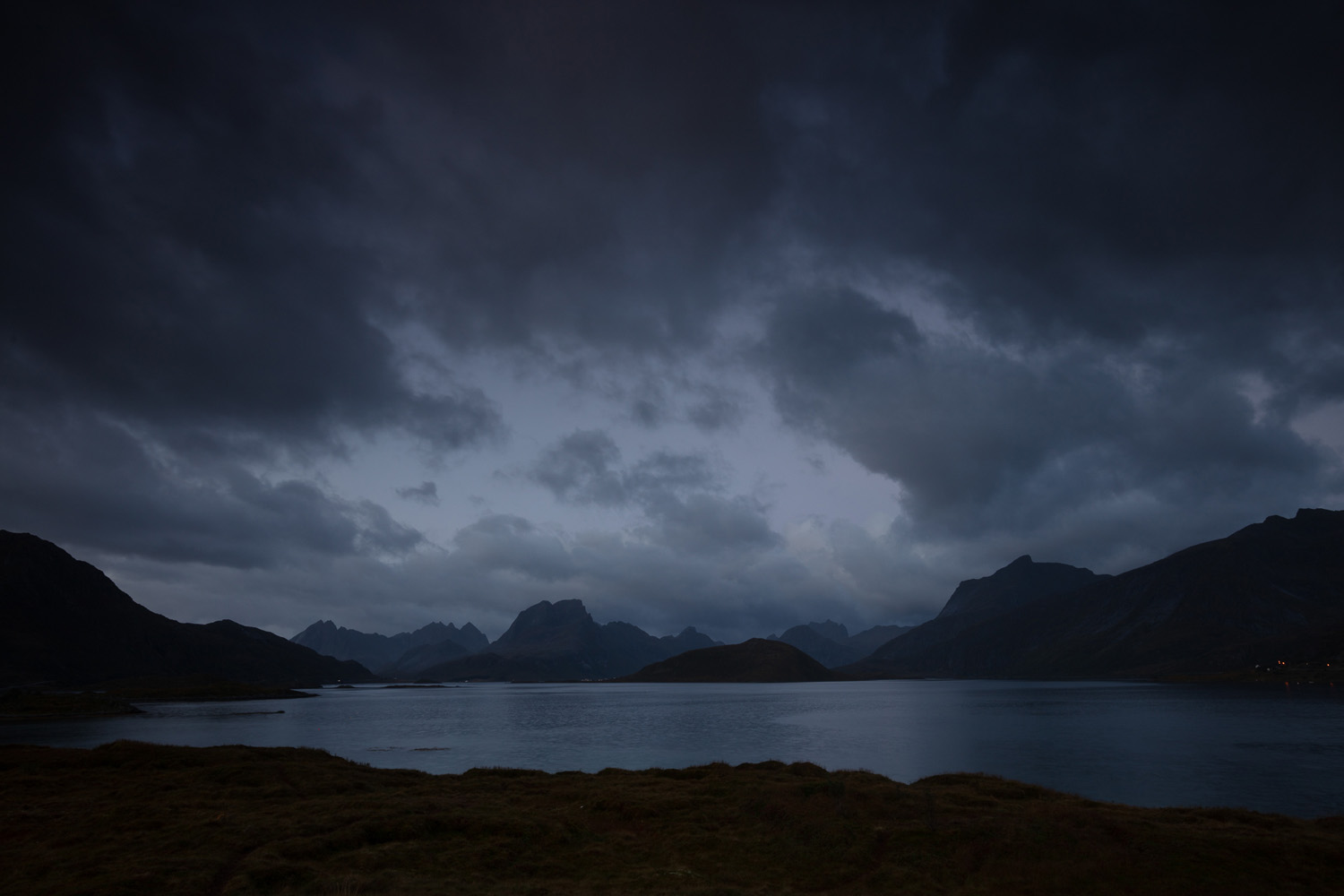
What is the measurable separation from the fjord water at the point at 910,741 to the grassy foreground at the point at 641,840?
33003 millimetres

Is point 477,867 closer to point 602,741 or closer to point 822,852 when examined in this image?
point 822,852

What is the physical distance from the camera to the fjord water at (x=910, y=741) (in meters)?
73.6

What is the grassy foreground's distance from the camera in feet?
99.0

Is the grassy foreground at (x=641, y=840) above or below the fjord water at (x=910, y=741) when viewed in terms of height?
above

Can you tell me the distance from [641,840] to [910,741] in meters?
88.4

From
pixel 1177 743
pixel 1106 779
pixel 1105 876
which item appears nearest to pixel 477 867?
pixel 1105 876

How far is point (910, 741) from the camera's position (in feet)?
371

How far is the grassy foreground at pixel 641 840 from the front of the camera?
1188 inches

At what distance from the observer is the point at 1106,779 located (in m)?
73.2

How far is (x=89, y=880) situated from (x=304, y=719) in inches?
6876

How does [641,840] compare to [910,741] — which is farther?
[910,741]

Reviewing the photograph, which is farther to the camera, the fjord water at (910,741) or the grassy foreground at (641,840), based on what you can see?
the fjord water at (910,741)

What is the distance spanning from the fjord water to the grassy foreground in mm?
33003

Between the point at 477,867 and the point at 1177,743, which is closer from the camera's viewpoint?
the point at 477,867
